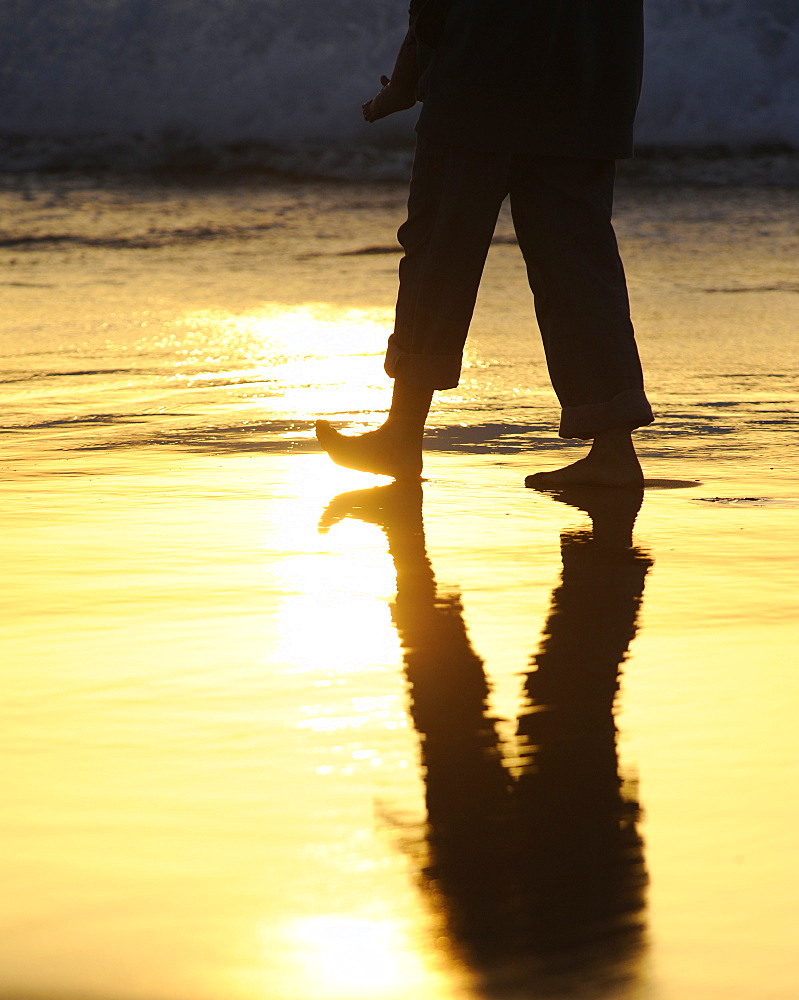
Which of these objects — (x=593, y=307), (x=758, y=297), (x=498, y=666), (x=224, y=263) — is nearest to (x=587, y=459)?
(x=593, y=307)

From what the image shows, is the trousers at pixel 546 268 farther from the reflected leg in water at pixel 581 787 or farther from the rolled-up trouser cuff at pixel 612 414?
the reflected leg in water at pixel 581 787

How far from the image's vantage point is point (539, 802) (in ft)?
4.06

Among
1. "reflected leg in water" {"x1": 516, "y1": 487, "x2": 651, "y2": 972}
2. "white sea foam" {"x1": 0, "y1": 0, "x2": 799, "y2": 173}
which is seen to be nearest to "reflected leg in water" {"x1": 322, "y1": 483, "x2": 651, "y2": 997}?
"reflected leg in water" {"x1": 516, "y1": 487, "x2": 651, "y2": 972}

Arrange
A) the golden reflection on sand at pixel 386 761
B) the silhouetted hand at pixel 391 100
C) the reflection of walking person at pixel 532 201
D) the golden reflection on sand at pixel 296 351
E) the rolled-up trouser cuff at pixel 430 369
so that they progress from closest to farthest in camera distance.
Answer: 1. the golden reflection on sand at pixel 386 761
2. the reflection of walking person at pixel 532 201
3. the rolled-up trouser cuff at pixel 430 369
4. the silhouetted hand at pixel 391 100
5. the golden reflection on sand at pixel 296 351

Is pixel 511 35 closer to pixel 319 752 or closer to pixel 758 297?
pixel 319 752

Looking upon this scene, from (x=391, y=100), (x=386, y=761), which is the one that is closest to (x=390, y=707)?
(x=386, y=761)

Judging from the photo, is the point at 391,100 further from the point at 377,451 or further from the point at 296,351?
the point at 296,351

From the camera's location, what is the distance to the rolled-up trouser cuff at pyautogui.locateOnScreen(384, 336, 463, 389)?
2783mm

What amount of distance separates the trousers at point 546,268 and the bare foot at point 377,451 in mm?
117

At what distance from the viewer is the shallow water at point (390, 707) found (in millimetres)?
996

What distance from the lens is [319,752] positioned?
1333 millimetres

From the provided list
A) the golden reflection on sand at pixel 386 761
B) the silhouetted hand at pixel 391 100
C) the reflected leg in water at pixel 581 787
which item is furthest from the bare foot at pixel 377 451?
the reflected leg in water at pixel 581 787

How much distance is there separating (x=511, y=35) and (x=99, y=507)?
1.11 m

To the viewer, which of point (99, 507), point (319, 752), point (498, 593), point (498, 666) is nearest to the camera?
point (319, 752)
